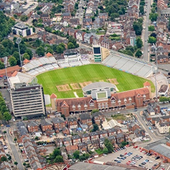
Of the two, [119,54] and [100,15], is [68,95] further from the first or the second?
[100,15]

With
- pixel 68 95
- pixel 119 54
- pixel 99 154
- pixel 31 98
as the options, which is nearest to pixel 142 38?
pixel 119 54

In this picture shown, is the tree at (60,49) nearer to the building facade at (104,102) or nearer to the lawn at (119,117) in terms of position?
the building facade at (104,102)

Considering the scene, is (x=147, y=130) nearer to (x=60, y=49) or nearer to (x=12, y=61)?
(x=12, y=61)

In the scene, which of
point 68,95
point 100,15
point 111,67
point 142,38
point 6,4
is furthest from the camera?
point 6,4

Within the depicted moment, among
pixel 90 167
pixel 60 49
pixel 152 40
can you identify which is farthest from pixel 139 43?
pixel 90 167

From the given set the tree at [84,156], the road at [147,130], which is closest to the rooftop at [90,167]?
the tree at [84,156]
